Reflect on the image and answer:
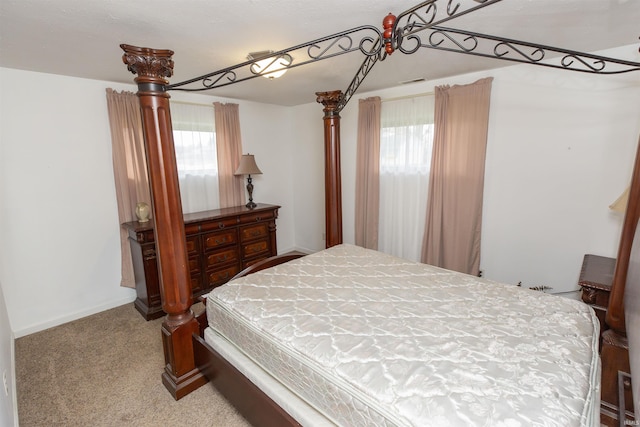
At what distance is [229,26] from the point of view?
68.0 inches

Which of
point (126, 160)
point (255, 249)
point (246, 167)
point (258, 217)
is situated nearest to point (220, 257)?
point (255, 249)

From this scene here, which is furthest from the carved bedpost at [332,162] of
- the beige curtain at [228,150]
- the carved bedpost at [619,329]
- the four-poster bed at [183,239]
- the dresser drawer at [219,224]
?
the carved bedpost at [619,329]

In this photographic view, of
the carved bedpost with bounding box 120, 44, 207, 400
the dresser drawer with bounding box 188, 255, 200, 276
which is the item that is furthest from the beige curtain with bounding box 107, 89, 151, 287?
the carved bedpost with bounding box 120, 44, 207, 400

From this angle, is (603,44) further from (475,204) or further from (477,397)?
(477,397)

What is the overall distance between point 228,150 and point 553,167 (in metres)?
3.47

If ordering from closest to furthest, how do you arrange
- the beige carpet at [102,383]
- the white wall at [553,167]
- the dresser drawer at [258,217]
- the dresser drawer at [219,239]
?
1. the beige carpet at [102,383]
2. the white wall at [553,167]
3. the dresser drawer at [219,239]
4. the dresser drawer at [258,217]

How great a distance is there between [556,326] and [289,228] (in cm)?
386

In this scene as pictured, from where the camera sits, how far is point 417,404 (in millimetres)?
1044

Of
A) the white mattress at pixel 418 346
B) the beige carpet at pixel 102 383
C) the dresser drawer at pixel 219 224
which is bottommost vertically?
the beige carpet at pixel 102 383

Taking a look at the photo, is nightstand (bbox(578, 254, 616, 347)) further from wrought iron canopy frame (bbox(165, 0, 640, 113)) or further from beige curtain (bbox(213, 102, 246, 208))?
beige curtain (bbox(213, 102, 246, 208))

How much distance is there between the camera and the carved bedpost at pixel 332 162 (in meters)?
2.80

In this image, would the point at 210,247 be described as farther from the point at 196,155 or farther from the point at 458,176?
the point at 458,176

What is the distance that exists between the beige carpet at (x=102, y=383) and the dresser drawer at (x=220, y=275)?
2.34ft

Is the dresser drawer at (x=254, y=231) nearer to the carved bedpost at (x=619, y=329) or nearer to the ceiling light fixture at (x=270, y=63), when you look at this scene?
the ceiling light fixture at (x=270, y=63)
